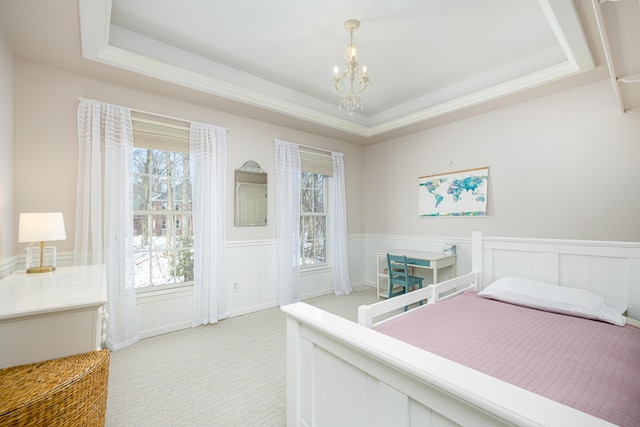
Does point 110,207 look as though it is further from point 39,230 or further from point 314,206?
point 314,206

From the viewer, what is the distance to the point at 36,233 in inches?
74.2

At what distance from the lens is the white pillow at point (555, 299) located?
200cm

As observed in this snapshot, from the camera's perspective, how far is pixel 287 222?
154 inches

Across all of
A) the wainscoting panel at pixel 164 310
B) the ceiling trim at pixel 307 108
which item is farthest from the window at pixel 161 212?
the ceiling trim at pixel 307 108

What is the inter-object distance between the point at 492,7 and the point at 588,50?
82 centimetres

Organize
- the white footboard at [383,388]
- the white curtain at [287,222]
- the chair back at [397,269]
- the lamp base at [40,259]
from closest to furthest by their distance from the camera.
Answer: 1. the white footboard at [383,388]
2. the lamp base at [40,259]
3. the chair back at [397,269]
4. the white curtain at [287,222]

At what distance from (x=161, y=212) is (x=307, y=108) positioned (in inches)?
84.7

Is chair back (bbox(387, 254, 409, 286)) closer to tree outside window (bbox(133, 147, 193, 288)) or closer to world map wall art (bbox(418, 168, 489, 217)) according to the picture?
world map wall art (bbox(418, 168, 489, 217))

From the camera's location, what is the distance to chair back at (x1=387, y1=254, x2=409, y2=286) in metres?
3.49

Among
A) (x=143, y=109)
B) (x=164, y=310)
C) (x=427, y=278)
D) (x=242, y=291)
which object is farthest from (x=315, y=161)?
(x=164, y=310)

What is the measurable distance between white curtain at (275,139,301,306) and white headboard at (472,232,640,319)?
2225 mm

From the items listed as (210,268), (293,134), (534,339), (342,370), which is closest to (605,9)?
(534,339)

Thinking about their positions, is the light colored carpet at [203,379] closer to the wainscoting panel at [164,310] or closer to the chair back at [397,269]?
the wainscoting panel at [164,310]

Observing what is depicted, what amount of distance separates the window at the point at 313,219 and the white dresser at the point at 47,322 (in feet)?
9.81
